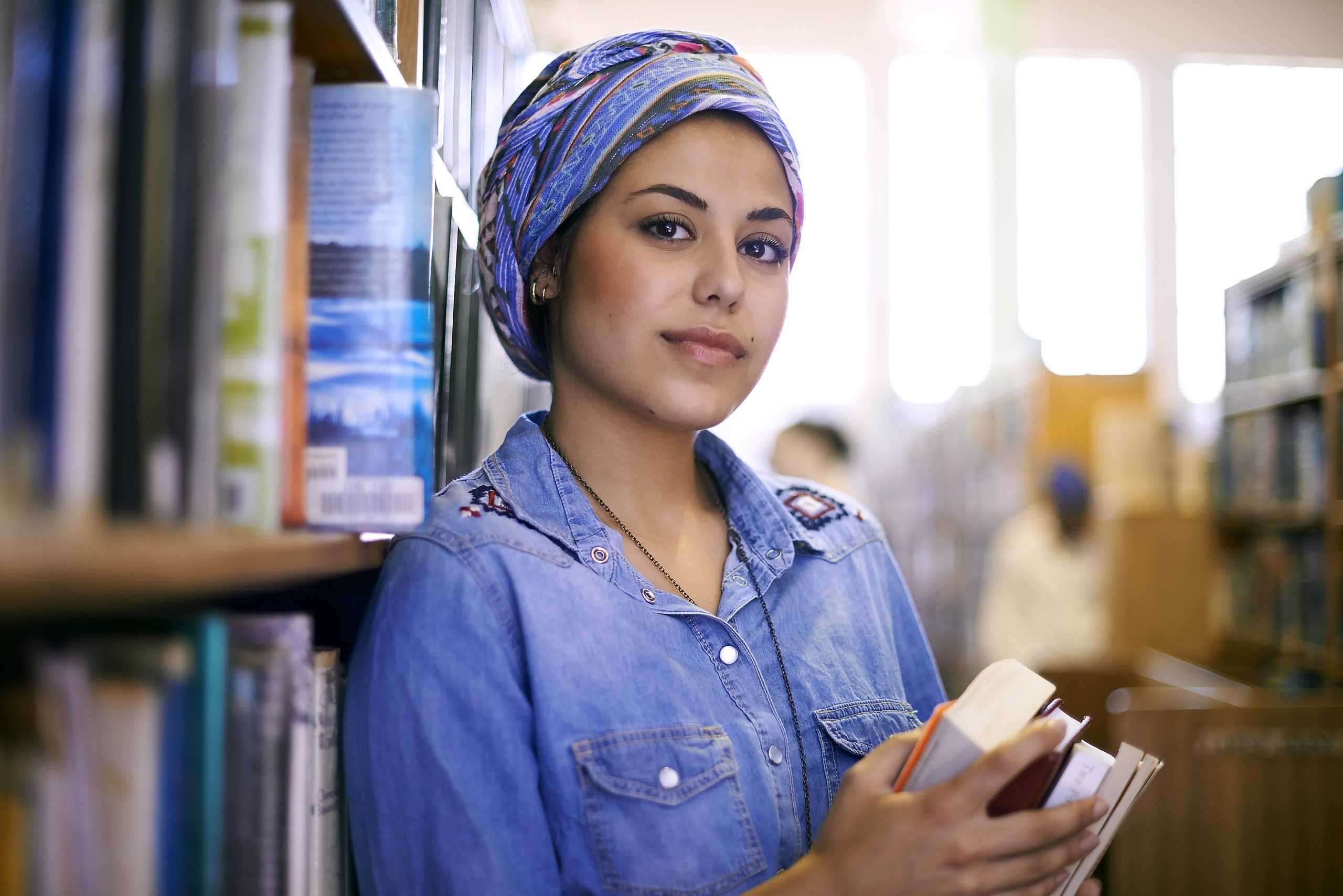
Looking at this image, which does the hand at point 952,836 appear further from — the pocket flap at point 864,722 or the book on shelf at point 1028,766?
the pocket flap at point 864,722

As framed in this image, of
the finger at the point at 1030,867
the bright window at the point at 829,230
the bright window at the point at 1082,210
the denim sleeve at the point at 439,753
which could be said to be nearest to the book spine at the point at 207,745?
the denim sleeve at the point at 439,753

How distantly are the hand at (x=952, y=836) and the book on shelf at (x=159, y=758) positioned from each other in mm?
390

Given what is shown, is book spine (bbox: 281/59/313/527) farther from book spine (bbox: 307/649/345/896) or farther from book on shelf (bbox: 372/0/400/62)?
book on shelf (bbox: 372/0/400/62)

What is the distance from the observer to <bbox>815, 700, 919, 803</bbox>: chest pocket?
3.25 ft

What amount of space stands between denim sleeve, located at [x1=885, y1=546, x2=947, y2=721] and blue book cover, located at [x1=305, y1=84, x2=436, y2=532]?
0.69 m

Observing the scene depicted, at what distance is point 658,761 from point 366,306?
0.45m

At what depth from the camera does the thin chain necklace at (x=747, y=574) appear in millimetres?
966

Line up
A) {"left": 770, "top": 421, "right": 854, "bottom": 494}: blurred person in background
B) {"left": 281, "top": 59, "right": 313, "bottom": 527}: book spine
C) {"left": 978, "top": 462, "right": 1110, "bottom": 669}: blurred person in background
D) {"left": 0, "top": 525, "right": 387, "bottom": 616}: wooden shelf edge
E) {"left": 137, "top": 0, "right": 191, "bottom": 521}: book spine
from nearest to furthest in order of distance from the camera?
{"left": 0, "top": 525, "right": 387, "bottom": 616}: wooden shelf edge, {"left": 137, "top": 0, "right": 191, "bottom": 521}: book spine, {"left": 281, "top": 59, "right": 313, "bottom": 527}: book spine, {"left": 978, "top": 462, "right": 1110, "bottom": 669}: blurred person in background, {"left": 770, "top": 421, "right": 854, "bottom": 494}: blurred person in background

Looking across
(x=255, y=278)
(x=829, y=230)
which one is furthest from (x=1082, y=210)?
(x=255, y=278)

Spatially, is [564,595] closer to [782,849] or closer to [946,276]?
[782,849]

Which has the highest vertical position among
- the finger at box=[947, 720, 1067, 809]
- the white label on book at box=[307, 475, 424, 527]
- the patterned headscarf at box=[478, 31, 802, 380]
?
the patterned headscarf at box=[478, 31, 802, 380]

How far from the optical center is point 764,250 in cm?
107

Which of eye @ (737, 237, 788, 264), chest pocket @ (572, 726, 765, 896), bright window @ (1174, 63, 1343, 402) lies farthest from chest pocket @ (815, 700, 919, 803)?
bright window @ (1174, 63, 1343, 402)

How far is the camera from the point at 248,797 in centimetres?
55
